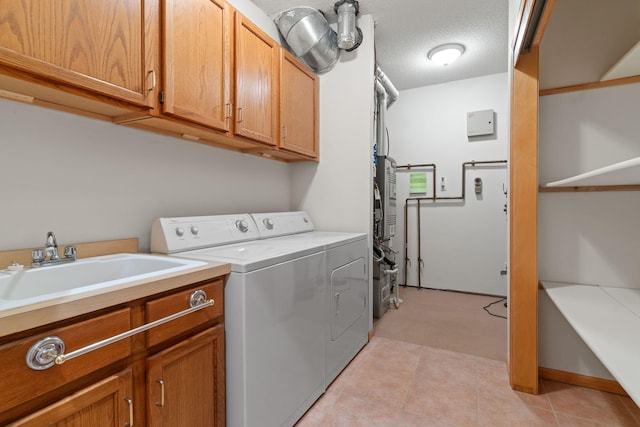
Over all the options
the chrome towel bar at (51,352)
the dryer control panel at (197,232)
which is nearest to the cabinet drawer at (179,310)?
the chrome towel bar at (51,352)

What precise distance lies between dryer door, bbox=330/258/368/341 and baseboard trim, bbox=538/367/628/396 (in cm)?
121

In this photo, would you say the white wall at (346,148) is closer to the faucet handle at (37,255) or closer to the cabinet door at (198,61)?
the cabinet door at (198,61)

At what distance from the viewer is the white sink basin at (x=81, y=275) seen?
101cm

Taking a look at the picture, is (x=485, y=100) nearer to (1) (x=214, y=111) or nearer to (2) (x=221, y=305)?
(1) (x=214, y=111)

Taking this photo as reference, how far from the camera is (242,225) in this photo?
200 centimetres

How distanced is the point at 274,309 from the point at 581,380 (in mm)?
1956

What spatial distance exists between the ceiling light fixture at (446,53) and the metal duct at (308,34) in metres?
1.20

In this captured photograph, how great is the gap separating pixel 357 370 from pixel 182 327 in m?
1.40

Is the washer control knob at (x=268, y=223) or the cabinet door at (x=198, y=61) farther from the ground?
the cabinet door at (x=198, y=61)

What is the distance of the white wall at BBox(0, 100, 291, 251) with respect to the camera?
47.0 inches

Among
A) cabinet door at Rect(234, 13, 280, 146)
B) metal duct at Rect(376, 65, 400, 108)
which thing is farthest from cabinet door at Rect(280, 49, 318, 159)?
metal duct at Rect(376, 65, 400, 108)

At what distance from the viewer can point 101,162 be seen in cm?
146

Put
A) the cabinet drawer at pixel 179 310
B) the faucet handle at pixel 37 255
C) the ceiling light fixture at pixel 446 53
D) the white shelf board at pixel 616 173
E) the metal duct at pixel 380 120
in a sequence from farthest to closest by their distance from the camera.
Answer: the metal duct at pixel 380 120
the ceiling light fixture at pixel 446 53
the faucet handle at pixel 37 255
the cabinet drawer at pixel 179 310
the white shelf board at pixel 616 173

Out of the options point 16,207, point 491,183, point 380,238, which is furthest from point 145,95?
point 491,183
